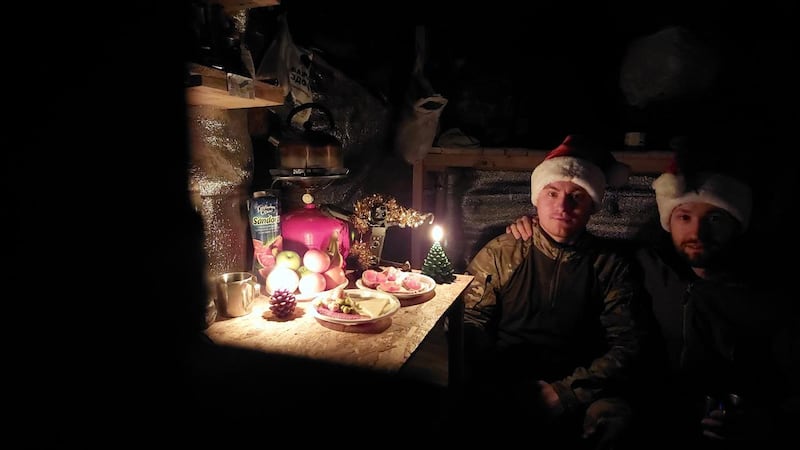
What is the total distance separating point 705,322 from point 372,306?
2.13m

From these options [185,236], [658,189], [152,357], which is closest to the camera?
[152,357]

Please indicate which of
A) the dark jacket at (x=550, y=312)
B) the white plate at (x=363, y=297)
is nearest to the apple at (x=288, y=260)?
the white plate at (x=363, y=297)

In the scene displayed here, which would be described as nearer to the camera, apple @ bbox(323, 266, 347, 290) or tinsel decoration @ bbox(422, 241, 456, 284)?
apple @ bbox(323, 266, 347, 290)

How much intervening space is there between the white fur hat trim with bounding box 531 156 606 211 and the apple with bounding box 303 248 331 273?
5.07 ft

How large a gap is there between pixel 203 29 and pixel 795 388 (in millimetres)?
3806

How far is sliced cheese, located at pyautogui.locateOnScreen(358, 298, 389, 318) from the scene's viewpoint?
2281 mm

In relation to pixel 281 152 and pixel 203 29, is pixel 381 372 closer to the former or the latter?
pixel 281 152

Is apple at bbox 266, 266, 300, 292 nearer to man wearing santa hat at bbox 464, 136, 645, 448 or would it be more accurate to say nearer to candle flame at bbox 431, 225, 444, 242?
candle flame at bbox 431, 225, 444, 242

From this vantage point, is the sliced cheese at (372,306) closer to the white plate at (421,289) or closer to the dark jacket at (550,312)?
the white plate at (421,289)

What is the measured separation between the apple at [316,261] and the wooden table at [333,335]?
237 mm

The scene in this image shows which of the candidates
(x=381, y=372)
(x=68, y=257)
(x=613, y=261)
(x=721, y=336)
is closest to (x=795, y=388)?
(x=721, y=336)

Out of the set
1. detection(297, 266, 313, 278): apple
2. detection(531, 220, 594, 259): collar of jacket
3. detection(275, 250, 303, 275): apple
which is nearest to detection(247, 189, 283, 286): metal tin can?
detection(275, 250, 303, 275): apple

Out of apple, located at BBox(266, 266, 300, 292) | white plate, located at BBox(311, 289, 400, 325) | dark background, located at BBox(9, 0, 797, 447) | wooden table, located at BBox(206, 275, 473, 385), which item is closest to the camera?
dark background, located at BBox(9, 0, 797, 447)

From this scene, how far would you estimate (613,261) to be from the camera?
2881 mm
